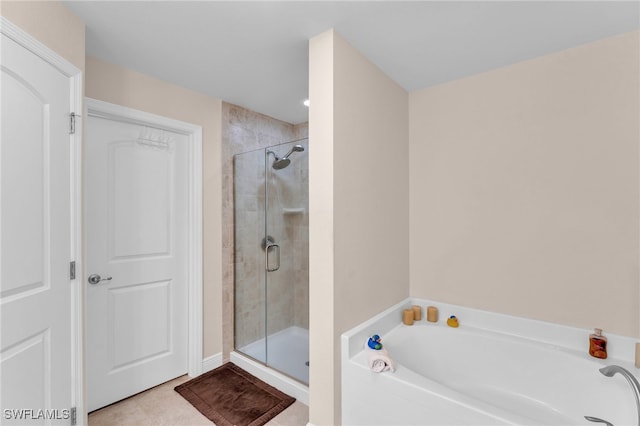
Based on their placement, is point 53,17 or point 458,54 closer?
point 53,17

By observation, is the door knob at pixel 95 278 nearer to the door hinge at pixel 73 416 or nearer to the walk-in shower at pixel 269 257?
the door hinge at pixel 73 416

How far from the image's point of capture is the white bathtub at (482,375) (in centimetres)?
140

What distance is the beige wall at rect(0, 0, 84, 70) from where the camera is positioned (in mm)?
1232

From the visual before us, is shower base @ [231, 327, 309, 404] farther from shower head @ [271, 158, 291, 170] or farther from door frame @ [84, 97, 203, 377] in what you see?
shower head @ [271, 158, 291, 170]

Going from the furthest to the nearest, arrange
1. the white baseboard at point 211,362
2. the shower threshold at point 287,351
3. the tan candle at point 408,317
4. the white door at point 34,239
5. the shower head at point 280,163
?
1. the shower head at point 280,163
2. the white baseboard at point 211,362
3. the shower threshold at point 287,351
4. the tan candle at point 408,317
5. the white door at point 34,239

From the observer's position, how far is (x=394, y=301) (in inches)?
87.6

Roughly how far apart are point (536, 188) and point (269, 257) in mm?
2138

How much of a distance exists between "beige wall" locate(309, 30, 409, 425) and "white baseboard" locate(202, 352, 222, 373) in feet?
3.84

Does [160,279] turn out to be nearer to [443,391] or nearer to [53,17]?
[53,17]

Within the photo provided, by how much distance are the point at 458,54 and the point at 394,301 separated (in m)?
1.74

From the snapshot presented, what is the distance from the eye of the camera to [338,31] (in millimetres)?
1647

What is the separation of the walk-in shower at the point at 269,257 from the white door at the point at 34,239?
1.37 m

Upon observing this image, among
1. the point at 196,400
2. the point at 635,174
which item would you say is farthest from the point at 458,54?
the point at 196,400

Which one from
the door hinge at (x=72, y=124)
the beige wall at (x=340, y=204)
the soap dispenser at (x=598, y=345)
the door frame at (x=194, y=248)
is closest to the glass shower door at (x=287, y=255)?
the door frame at (x=194, y=248)
